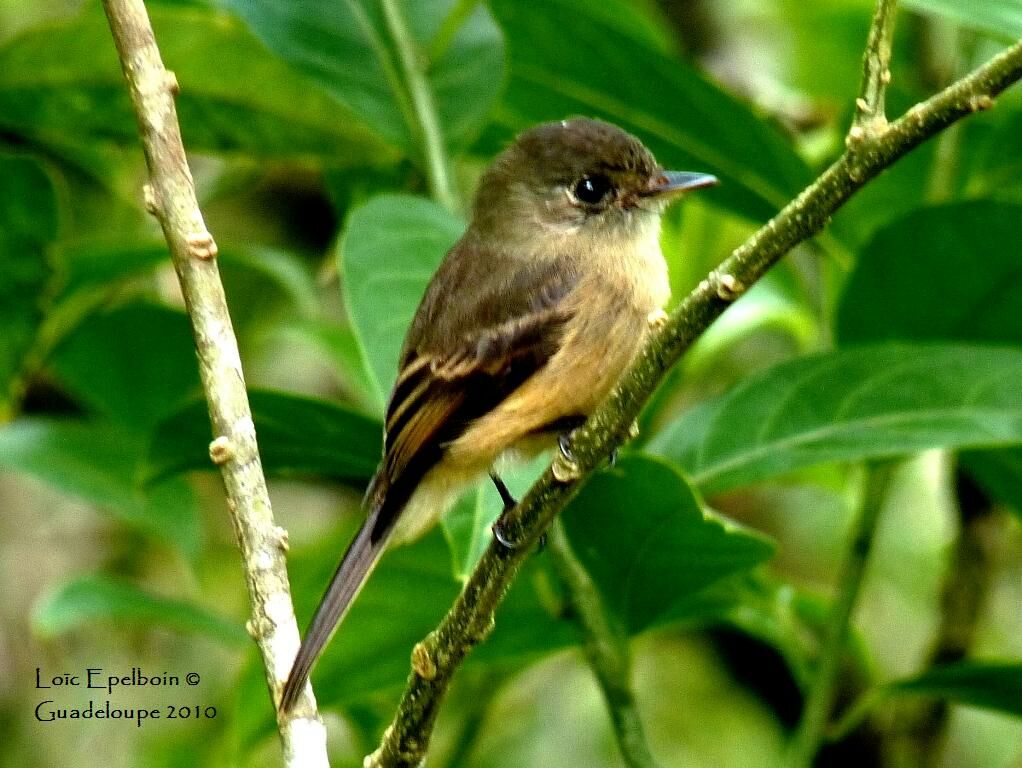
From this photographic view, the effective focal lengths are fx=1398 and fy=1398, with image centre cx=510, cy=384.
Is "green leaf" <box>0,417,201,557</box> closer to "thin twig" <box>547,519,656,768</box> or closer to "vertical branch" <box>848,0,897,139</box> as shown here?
"thin twig" <box>547,519,656,768</box>

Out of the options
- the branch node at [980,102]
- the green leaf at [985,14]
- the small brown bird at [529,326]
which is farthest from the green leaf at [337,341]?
the branch node at [980,102]

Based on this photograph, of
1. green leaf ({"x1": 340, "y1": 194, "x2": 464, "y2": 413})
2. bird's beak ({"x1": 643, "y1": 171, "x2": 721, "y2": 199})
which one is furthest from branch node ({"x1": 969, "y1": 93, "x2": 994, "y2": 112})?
green leaf ({"x1": 340, "y1": 194, "x2": 464, "y2": 413})

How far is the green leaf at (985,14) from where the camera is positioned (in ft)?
8.12

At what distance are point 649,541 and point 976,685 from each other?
80cm

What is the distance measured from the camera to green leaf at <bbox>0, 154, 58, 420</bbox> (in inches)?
124

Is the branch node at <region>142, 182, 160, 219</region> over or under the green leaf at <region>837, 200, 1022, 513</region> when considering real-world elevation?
under

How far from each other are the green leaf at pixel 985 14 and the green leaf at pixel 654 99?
575 mm

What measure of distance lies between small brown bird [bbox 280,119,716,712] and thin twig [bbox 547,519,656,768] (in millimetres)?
165

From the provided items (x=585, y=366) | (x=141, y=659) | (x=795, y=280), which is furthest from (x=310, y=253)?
(x=585, y=366)

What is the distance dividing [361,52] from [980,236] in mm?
1374

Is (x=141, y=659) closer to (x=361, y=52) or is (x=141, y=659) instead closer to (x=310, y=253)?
(x=310, y=253)

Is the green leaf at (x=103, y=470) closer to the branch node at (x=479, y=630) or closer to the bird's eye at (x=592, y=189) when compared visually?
the bird's eye at (x=592, y=189)

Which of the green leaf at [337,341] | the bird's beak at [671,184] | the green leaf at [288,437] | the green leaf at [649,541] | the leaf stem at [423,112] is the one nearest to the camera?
the green leaf at [649,541]

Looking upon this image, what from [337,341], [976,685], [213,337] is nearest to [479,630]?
[213,337]
